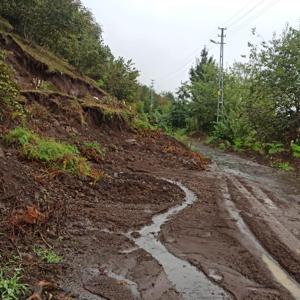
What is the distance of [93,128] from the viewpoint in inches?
761

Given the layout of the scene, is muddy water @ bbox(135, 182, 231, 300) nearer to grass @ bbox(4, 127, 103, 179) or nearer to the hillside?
the hillside

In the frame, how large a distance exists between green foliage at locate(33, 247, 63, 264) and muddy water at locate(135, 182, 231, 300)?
4.75 ft

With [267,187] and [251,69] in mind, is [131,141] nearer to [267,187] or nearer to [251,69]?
[267,187]

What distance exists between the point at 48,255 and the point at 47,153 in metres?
5.05

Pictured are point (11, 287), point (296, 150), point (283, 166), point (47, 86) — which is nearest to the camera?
point (11, 287)

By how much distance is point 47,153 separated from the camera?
35.4 ft

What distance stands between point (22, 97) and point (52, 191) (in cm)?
812

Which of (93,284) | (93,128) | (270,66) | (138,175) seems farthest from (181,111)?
(93,284)

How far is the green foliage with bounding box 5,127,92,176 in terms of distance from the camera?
10.5 m

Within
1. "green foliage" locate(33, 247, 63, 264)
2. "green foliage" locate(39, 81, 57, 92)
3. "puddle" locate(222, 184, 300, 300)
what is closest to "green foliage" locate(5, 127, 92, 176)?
"puddle" locate(222, 184, 300, 300)

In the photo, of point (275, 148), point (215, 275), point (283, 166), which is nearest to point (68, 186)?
point (215, 275)

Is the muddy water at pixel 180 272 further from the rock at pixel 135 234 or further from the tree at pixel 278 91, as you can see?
the tree at pixel 278 91

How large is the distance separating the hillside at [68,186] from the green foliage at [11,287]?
6cm

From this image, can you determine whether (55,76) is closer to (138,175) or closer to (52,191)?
(138,175)
